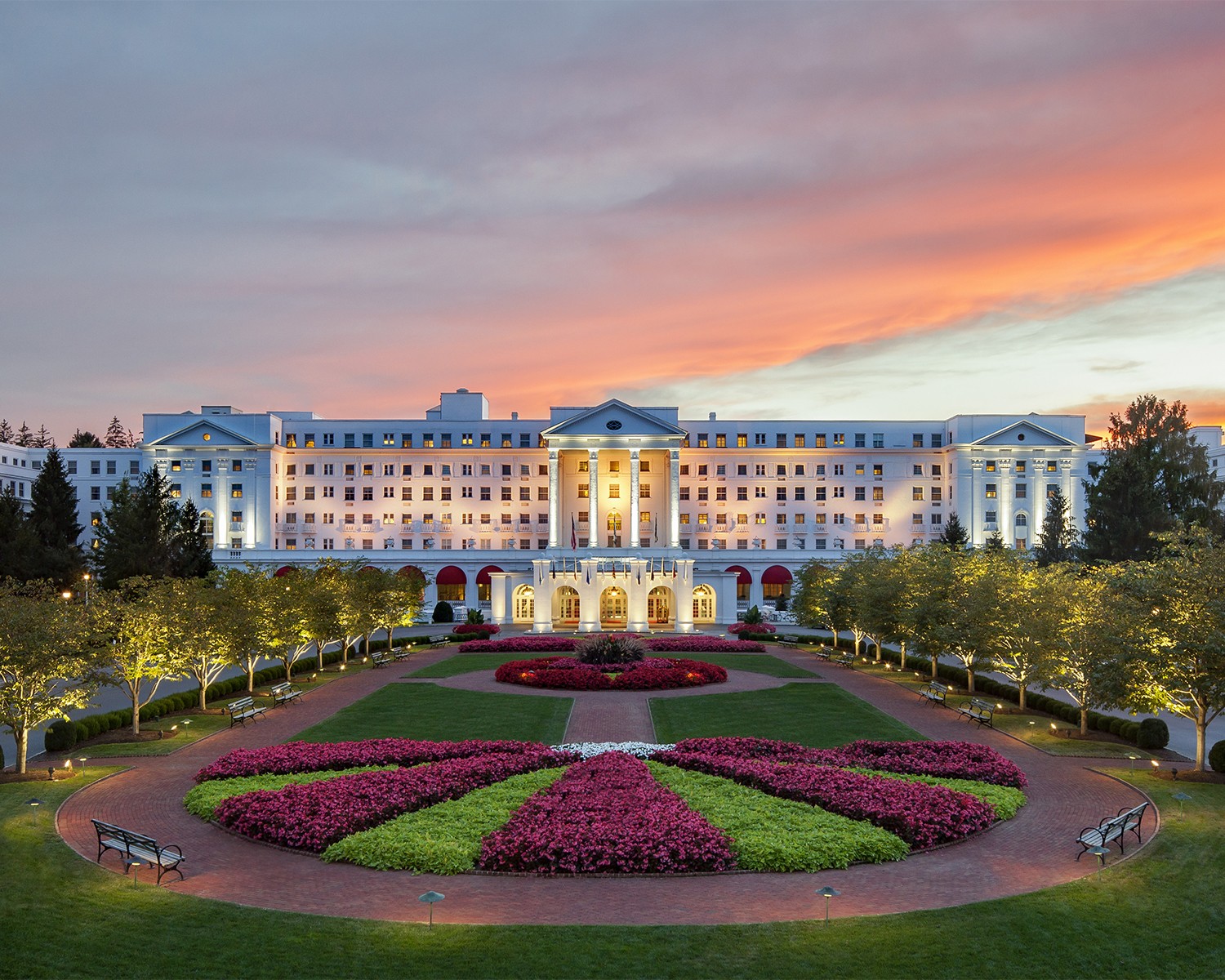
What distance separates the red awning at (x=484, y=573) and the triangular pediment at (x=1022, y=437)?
198 ft

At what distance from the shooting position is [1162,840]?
892 inches

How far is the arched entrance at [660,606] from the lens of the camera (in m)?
89.0

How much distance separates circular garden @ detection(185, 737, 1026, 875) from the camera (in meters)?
21.1

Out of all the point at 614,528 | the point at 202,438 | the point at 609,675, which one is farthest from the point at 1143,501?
the point at 202,438

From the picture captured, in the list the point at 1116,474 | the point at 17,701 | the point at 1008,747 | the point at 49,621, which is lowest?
the point at 1008,747

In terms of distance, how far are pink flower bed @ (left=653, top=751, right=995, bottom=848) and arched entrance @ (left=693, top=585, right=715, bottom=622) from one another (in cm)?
6405

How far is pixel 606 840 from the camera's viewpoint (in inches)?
847

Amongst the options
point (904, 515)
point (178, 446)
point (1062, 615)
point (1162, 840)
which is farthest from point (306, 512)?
point (1162, 840)

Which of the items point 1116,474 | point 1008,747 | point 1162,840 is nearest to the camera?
point 1162,840

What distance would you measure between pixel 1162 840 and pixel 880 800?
21.6 feet

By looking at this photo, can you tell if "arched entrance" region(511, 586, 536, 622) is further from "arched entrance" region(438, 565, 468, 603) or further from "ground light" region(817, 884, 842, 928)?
"ground light" region(817, 884, 842, 928)

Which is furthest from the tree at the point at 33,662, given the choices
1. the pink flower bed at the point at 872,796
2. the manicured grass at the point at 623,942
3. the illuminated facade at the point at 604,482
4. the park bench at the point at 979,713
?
the illuminated facade at the point at 604,482

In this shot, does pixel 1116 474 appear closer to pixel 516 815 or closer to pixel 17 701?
pixel 516 815

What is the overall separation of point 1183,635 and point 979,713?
1294 centimetres
